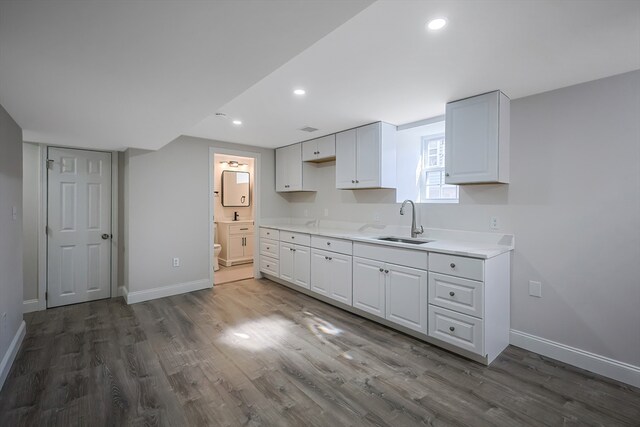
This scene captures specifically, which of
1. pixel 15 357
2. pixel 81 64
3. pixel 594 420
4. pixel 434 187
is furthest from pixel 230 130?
pixel 594 420

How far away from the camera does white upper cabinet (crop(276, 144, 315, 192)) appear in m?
4.59

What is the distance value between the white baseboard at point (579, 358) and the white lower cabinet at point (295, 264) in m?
2.32

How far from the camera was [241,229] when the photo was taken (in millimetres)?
6078

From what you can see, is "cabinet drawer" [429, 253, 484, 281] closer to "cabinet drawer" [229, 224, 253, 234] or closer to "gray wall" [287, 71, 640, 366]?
"gray wall" [287, 71, 640, 366]

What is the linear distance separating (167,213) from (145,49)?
10.1 feet

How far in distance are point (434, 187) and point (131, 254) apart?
3.84 m

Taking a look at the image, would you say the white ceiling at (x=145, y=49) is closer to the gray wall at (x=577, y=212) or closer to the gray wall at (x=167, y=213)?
the gray wall at (x=167, y=213)

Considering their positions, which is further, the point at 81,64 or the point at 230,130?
the point at 230,130

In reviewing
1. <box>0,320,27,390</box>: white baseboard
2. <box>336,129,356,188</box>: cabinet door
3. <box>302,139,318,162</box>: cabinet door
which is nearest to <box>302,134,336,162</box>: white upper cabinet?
<box>302,139,318,162</box>: cabinet door

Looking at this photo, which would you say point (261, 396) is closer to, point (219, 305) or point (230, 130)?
point (219, 305)

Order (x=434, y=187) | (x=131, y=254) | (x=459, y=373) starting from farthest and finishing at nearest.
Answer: (x=131, y=254)
(x=434, y=187)
(x=459, y=373)

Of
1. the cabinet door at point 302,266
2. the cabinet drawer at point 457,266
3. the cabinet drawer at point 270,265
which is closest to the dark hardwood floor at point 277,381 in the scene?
the cabinet drawer at point 457,266

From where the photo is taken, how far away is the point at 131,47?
1.31 m

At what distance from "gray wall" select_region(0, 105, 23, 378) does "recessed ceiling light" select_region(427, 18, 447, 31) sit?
9.61 ft
